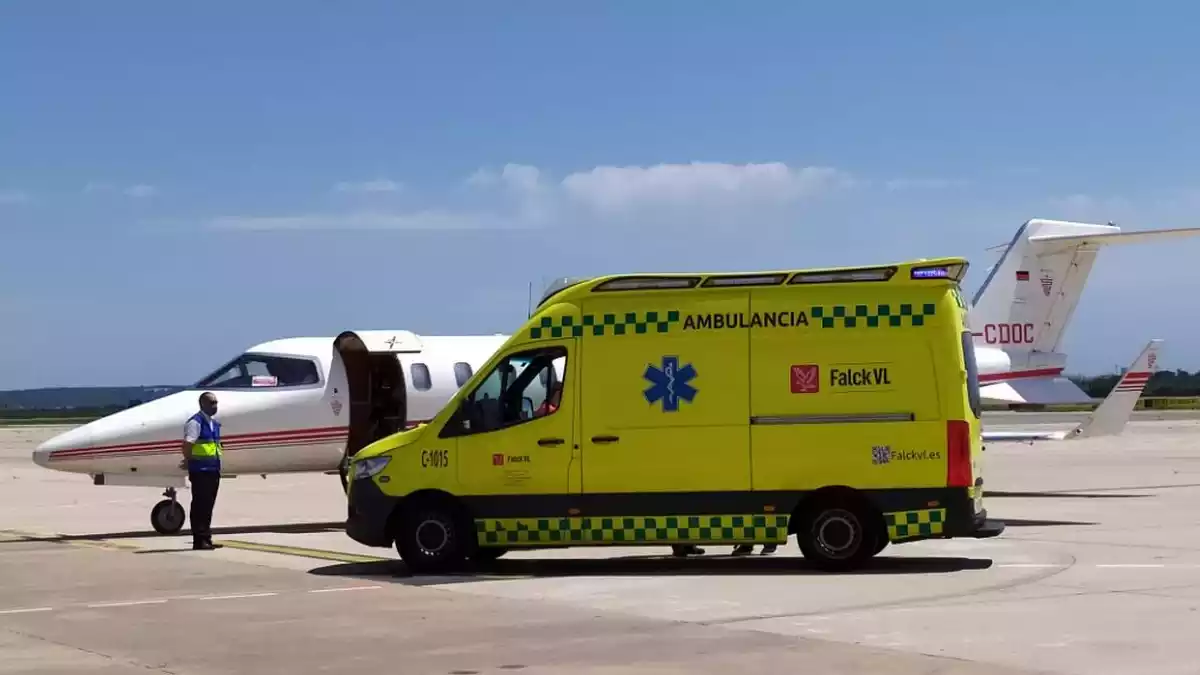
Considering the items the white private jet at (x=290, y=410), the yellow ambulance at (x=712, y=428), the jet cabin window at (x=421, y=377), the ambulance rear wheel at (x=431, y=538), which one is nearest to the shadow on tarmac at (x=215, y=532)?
the white private jet at (x=290, y=410)

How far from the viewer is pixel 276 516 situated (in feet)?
82.0

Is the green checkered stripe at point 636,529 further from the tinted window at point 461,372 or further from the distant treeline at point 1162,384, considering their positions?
the distant treeline at point 1162,384

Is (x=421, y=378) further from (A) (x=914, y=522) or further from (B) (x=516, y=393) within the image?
(A) (x=914, y=522)

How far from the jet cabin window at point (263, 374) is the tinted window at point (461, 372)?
1836 millimetres

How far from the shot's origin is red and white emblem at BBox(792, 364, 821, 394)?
14484 millimetres

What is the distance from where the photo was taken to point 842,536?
14.5m

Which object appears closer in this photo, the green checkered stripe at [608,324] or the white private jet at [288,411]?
the green checkered stripe at [608,324]

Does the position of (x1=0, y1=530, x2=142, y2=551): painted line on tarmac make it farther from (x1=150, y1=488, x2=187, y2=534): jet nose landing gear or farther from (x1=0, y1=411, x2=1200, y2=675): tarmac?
(x1=150, y1=488, x2=187, y2=534): jet nose landing gear

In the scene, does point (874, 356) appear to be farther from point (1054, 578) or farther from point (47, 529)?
point (47, 529)

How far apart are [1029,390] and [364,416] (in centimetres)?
1210

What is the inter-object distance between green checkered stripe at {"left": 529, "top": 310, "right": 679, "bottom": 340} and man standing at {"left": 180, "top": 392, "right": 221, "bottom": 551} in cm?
497

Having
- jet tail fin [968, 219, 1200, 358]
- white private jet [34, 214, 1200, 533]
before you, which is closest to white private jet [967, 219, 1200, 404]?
jet tail fin [968, 219, 1200, 358]

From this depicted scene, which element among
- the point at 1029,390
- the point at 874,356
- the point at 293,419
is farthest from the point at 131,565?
the point at 1029,390

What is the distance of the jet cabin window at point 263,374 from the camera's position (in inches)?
839
